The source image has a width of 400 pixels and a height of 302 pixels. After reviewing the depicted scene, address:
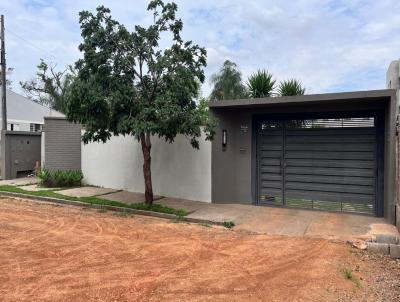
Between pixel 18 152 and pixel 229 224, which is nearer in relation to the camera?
pixel 229 224

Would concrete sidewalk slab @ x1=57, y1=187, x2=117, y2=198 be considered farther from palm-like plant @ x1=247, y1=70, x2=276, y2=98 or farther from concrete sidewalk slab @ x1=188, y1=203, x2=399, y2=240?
palm-like plant @ x1=247, y1=70, x2=276, y2=98

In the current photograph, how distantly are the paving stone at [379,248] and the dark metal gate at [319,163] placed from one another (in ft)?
9.15

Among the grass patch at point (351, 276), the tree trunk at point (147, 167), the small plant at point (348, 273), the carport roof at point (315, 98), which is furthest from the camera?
the tree trunk at point (147, 167)

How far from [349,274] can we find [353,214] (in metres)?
4.27

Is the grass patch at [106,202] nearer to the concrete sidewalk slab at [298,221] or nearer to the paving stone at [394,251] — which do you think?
the concrete sidewalk slab at [298,221]

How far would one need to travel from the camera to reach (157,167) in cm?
1094

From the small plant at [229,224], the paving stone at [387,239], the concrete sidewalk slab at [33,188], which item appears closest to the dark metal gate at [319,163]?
the paving stone at [387,239]

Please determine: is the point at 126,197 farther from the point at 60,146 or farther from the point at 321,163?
the point at 321,163

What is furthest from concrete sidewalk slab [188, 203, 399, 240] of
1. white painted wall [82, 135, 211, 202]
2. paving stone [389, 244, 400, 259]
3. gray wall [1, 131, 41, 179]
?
gray wall [1, 131, 41, 179]

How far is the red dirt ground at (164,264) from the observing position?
4395 millimetres

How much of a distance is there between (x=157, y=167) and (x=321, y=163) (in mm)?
4556

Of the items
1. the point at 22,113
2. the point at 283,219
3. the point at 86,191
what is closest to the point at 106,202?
the point at 86,191

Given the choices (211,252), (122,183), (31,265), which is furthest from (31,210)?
(211,252)

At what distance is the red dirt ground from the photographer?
4.39 meters
